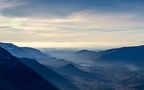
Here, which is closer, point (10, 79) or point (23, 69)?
point (10, 79)

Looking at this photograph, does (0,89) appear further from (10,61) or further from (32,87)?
(10,61)

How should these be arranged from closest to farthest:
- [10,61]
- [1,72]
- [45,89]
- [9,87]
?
1. [9,87]
2. [1,72]
3. [45,89]
4. [10,61]

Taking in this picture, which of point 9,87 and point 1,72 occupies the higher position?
point 1,72

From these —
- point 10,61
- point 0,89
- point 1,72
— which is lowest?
point 0,89

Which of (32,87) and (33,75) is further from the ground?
(33,75)

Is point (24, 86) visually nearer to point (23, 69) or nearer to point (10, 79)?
point (10, 79)

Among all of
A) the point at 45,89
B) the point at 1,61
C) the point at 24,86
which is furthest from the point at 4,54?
the point at 45,89

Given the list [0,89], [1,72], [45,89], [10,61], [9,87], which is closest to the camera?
[0,89]

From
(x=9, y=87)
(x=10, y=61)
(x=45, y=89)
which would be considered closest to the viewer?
(x=9, y=87)

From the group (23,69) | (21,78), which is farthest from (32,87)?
(23,69)
